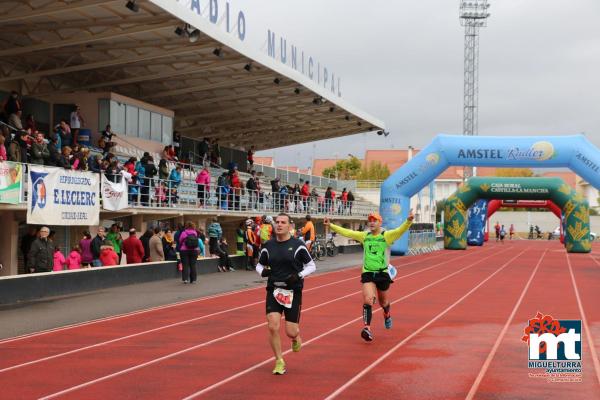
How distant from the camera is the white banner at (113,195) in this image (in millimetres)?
21531

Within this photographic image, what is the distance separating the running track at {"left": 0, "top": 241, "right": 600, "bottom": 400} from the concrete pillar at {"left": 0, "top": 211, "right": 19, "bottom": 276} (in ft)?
19.7

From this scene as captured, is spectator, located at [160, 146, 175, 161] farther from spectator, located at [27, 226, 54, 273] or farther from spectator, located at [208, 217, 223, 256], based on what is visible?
spectator, located at [27, 226, 54, 273]

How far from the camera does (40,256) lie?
56.6 ft

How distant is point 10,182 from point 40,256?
1.63 metres

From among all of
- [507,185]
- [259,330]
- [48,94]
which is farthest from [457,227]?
[259,330]

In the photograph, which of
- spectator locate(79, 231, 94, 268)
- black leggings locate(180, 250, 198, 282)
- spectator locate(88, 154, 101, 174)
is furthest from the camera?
spectator locate(88, 154, 101, 174)

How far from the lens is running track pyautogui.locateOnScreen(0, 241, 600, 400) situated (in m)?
8.23

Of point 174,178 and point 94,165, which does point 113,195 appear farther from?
point 174,178

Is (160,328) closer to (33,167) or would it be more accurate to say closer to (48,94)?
(33,167)

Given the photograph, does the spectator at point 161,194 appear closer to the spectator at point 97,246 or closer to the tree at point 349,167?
the spectator at point 97,246

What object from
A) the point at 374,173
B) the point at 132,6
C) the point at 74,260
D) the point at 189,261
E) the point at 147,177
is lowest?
the point at 189,261

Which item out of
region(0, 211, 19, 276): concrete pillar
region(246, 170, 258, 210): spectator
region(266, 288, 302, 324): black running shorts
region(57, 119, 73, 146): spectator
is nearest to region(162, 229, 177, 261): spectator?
region(57, 119, 73, 146): spectator

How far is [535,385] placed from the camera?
334 inches

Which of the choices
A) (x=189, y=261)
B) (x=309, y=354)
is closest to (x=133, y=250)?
(x=189, y=261)
